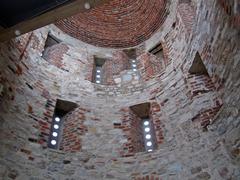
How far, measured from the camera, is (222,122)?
500 centimetres

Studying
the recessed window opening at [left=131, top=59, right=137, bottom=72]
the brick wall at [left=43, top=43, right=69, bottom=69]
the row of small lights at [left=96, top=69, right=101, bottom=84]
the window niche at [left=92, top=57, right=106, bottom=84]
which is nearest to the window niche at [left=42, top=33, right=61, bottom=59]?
the brick wall at [left=43, top=43, right=69, bottom=69]

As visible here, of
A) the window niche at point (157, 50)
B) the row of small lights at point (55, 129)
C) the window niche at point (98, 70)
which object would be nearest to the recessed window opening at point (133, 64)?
the window niche at point (157, 50)

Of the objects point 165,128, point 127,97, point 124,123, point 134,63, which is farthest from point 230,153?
point 134,63

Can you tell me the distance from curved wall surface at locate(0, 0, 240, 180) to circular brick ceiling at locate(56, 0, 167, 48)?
162cm

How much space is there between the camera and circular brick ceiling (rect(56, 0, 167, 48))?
9781mm

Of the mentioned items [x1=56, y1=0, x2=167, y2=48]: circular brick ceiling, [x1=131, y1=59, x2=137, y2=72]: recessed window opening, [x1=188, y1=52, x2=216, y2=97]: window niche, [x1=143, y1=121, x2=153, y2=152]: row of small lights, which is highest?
[x1=56, y1=0, x2=167, y2=48]: circular brick ceiling

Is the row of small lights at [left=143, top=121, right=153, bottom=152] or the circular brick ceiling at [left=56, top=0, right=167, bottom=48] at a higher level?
the circular brick ceiling at [left=56, top=0, right=167, bottom=48]

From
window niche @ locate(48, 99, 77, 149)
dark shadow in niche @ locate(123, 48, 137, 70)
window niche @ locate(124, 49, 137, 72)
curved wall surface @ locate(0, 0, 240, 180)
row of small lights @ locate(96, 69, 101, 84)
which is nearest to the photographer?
curved wall surface @ locate(0, 0, 240, 180)

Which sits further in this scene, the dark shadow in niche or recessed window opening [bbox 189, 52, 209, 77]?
the dark shadow in niche

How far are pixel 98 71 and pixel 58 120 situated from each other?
2.66 metres

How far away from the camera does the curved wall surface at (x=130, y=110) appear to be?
15.9 ft

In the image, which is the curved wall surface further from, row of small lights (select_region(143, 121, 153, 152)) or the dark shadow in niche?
the dark shadow in niche

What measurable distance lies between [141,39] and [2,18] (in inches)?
225

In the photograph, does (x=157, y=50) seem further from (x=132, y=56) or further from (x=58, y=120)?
(x=58, y=120)
